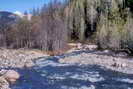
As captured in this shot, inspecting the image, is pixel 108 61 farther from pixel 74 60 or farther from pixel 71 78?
pixel 71 78

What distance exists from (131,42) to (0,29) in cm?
946

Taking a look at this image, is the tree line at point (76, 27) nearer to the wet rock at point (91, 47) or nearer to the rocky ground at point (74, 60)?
the wet rock at point (91, 47)

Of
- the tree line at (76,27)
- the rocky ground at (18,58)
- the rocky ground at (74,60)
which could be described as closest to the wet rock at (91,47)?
the tree line at (76,27)

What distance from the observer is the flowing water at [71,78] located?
7.77 metres

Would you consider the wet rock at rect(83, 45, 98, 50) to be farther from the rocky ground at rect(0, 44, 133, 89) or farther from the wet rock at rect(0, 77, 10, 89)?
the wet rock at rect(0, 77, 10, 89)

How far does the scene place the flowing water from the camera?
7766mm

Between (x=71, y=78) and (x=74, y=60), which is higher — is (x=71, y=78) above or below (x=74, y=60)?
below

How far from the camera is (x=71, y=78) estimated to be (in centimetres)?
866

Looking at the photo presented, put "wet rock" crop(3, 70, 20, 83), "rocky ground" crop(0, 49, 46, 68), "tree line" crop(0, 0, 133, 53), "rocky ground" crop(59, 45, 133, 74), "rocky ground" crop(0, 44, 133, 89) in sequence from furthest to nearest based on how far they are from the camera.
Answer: "tree line" crop(0, 0, 133, 53)
"rocky ground" crop(0, 49, 46, 68)
"rocky ground" crop(0, 44, 133, 89)
"rocky ground" crop(59, 45, 133, 74)
"wet rock" crop(3, 70, 20, 83)

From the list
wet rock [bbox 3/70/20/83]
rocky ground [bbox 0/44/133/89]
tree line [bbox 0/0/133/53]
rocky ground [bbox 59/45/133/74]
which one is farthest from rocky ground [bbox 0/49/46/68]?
wet rock [bbox 3/70/20/83]

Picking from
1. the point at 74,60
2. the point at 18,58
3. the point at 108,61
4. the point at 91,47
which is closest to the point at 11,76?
the point at 74,60

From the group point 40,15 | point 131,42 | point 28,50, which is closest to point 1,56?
point 28,50

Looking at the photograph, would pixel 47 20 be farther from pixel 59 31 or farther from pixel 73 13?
pixel 73 13

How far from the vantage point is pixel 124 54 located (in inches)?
Result: 514
